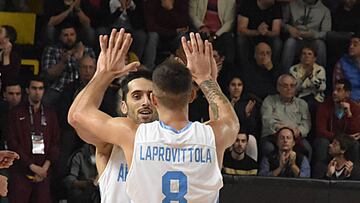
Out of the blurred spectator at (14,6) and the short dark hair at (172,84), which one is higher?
the blurred spectator at (14,6)

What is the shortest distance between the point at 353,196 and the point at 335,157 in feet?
3.34

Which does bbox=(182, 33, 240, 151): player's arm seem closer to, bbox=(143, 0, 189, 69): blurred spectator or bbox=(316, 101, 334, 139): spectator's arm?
bbox=(316, 101, 334, 139): spectator's arm

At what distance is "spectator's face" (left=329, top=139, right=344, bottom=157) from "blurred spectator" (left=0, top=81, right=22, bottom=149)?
3.77m

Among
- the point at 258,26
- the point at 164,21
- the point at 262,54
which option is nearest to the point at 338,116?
the point at 262,54

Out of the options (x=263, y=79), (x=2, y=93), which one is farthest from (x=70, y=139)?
(x=263, y=79)

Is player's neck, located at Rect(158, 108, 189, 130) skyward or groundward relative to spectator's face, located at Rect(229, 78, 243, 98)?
groundward

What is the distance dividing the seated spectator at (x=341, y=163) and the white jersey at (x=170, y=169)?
5.87 m

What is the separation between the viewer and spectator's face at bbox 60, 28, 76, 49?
10.4m

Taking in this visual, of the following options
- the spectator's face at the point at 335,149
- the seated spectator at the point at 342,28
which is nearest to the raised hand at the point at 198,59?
the spectator's face at the point at 335,149

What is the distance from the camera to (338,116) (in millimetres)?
10609

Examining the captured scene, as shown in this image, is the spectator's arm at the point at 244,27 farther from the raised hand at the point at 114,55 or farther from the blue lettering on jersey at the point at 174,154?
the blue lettering on jersey at the point at 174,154

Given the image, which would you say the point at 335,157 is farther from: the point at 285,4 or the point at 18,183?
the point at 18,183

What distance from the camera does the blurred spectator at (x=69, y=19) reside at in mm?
10648

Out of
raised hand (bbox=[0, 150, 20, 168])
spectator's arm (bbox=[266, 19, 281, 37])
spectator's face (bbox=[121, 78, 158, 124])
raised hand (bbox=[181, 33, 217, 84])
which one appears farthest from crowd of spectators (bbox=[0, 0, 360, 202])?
raised hand (bbox=[181, 33, 217, 84])
